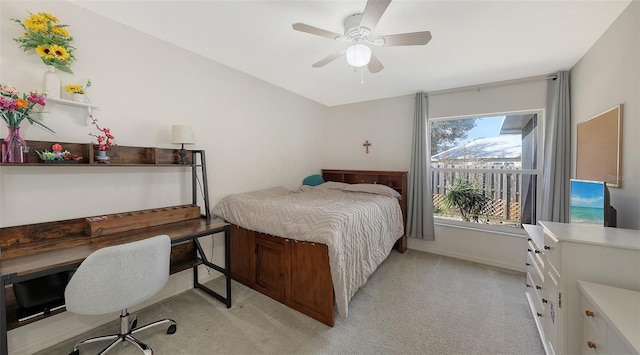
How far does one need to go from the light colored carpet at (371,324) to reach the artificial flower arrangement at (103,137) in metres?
1.51

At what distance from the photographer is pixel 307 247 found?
2.06 metres

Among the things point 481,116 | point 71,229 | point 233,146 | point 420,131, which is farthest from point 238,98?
point 481,116

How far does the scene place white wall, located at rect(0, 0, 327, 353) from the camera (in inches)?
65.2

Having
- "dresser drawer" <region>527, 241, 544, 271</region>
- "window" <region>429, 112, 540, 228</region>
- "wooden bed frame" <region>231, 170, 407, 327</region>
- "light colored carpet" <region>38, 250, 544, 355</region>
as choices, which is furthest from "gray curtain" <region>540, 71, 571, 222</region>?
"wooden bed frame" <region>231, 170, 407, 327</region>

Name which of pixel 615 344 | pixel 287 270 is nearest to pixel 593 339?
pixel 615 344

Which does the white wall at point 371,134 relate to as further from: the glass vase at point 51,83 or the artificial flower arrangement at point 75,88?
the glass vase at point 51,83

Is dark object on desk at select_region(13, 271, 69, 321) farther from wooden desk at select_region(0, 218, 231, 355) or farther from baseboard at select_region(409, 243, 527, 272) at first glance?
baseboard at select_region(409, 243, 527, 272)

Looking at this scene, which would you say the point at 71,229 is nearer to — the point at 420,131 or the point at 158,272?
the point at 158,272

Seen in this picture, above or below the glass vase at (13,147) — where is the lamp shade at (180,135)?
above

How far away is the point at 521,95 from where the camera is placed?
9.99ft

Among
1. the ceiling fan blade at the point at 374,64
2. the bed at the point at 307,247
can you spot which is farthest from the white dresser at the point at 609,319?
the ceiling fan blade at the point at 374,64

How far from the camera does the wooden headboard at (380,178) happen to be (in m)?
3.69

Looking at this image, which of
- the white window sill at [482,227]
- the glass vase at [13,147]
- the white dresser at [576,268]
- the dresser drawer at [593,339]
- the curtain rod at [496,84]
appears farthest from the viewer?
the white window sill at [482,227]

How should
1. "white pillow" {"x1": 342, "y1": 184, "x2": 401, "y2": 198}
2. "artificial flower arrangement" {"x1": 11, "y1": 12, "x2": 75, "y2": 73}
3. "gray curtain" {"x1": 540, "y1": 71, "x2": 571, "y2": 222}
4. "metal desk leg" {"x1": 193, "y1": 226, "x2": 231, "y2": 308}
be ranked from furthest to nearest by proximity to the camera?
"white pillow" {"x1": 342, "y1": 184, "x2": 401, "y2": 198}, "gray curtain" {"x1": 540, "y1": 71, "x2": 571, "y2": 222}, "metal desk leg" {"x1": 193, "y1": 226, "x2": 231, "y2": 308}, "artificial flower arrangement" {"x1": 11, "y1": 12, "x2": 75, "y2": 73}
